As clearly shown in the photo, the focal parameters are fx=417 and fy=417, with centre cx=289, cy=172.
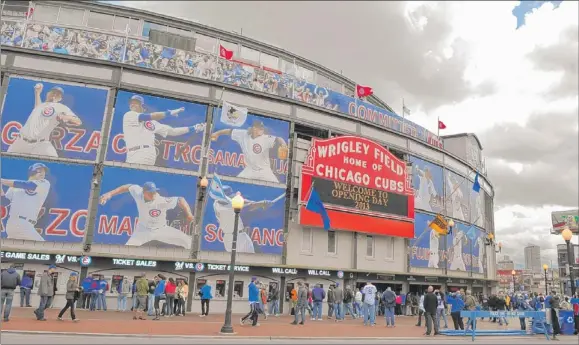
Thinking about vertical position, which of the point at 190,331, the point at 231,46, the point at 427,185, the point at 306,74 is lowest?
the point at 190,331

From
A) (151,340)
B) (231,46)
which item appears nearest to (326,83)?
(231,46)

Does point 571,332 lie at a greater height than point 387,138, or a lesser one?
lesser

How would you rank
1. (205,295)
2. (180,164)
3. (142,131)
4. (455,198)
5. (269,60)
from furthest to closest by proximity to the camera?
(455,198), (269,60), (180,164), (142,131), (205,295)

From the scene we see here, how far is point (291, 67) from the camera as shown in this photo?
36.4 meters

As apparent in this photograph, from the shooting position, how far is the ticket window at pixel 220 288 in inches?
984

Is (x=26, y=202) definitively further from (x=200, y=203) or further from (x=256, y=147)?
(x=256, y=147)

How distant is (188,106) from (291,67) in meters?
13.0

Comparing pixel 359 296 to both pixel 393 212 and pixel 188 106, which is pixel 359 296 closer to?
pixel 393 212

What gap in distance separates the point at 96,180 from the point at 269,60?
18.3 metres

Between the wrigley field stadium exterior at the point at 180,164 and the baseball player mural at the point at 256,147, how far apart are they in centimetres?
7

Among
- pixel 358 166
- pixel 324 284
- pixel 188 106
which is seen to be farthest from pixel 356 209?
pixel 188 106

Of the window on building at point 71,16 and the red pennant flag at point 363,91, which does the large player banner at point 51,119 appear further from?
the red pennant flag at point 363,91

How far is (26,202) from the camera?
2223 centimetres

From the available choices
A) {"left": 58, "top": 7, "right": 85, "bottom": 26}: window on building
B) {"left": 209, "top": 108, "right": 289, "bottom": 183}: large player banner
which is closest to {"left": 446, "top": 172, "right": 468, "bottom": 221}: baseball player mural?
{"left": 209, "top": 108, "right": 289, "bottom": 183}: large player banner
